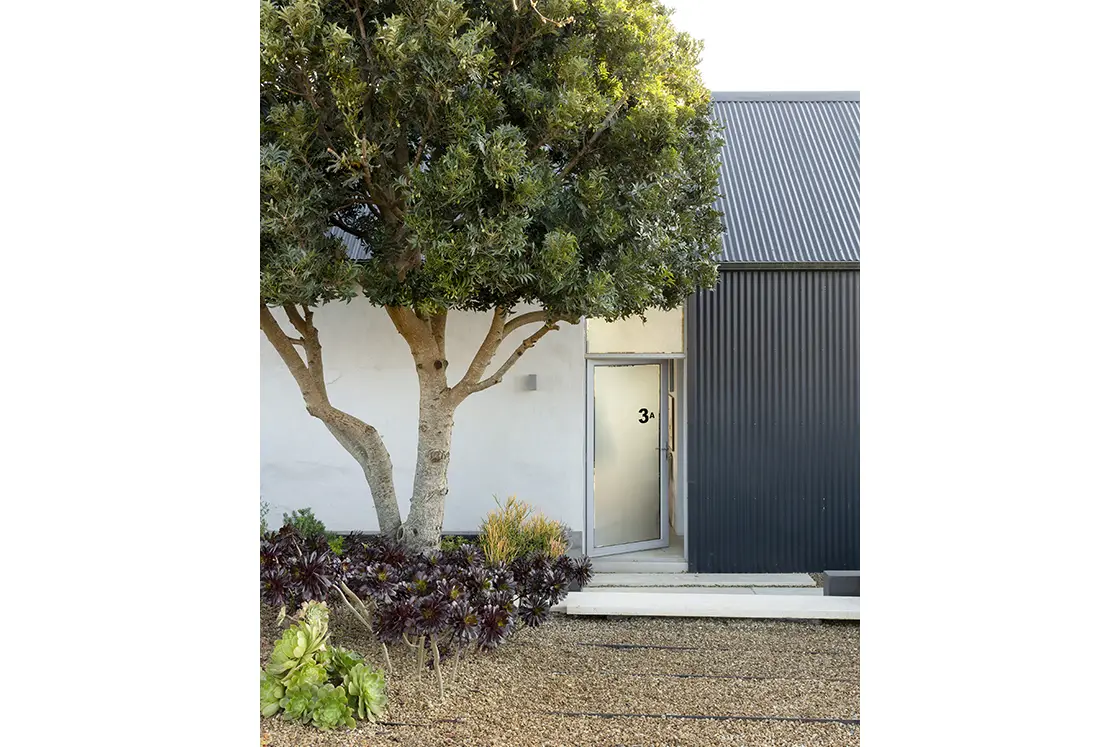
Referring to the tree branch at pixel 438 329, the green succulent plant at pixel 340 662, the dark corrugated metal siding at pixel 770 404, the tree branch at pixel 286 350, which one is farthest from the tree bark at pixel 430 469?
the dark corrugated metal siding at pixel 770 404

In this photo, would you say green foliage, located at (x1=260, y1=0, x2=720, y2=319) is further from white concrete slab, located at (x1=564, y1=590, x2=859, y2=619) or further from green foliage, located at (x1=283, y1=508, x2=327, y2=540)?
green foliage, located at (x1=283, y1=508, x2=327, y2=540)

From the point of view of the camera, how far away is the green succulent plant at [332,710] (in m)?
4.36

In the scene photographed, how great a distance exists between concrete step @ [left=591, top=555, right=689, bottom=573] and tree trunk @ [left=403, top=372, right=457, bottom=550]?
101 inches

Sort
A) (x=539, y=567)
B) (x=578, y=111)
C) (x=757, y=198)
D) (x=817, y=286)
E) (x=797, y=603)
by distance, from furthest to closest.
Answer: (x=757, y=198) → (x=817, y=286) → (x=797, y=603) → (x=539, y=567) → (x=578, y=111)

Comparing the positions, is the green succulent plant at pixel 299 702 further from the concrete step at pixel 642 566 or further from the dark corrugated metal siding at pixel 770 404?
the dark corrugated metal siding at pixel 770 404

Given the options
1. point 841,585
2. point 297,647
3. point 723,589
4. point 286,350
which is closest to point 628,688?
point 297,647

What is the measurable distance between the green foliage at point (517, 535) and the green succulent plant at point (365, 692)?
2.32 m

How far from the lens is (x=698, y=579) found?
8430 mm

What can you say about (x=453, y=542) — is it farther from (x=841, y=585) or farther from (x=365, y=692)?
(x=365, y=692)

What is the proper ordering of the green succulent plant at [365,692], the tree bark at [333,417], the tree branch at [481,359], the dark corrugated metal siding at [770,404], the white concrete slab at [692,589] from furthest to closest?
the dark corrugated metal siding at [770,404] → the white concrete slab at [692,589] → the tree branch at [481,359] → the tree bark at [333,417] → the green succulent plant at [365,692]
